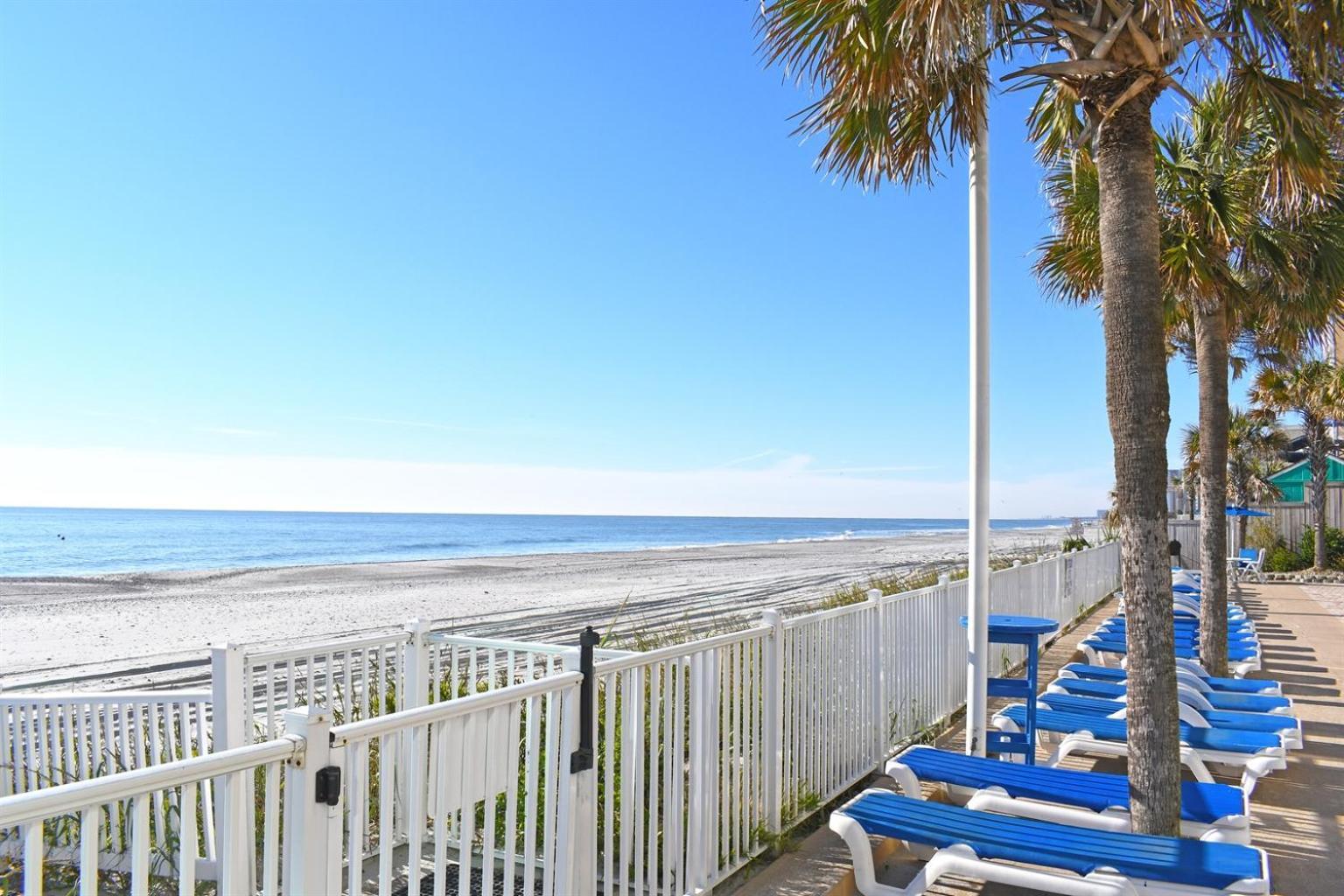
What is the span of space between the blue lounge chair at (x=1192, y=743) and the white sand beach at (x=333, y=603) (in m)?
3.14

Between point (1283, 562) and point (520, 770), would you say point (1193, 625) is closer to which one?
point (520, 770)

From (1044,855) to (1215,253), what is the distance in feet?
Result: 21.4

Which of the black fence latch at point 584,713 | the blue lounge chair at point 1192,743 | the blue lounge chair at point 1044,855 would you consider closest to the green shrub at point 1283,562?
the blue lounge chair at point 1192,743

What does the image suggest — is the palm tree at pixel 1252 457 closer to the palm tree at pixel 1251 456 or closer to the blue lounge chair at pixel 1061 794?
the palm tree at pixel 1251 456

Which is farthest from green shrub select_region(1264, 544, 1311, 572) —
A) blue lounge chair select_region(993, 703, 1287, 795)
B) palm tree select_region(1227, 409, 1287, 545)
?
blue lounge chair select_region(993, 703, 1287, 795)

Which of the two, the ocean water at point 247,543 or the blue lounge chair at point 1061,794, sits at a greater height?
the blue lounge chair at point 1061,794

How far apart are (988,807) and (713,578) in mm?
27835

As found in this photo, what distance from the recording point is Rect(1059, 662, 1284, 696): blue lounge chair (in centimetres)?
708

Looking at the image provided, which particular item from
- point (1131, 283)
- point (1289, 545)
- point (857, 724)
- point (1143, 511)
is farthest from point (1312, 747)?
point (1289, 545)

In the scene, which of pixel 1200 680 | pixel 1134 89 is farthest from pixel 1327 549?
pixel 1134 89

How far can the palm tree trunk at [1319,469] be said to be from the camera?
73.2ft

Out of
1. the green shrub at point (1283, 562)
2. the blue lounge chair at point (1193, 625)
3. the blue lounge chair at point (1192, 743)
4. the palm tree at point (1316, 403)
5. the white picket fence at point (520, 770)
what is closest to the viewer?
the white picket fence at point (520, 770)

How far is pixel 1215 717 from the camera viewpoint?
6.41m

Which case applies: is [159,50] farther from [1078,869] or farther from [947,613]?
[1078,869]
